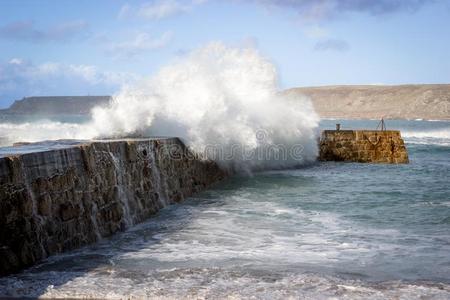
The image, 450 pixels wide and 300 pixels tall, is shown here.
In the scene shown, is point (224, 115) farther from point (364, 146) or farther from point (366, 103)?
point (366, 103)

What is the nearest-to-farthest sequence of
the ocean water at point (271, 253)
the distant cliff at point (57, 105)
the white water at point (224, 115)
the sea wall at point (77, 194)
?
1. the ocean water at point (271, 253)
2. the sea wall at point (77, 194)
3. the white water at point (224, 115)
4. the distant cliff at point (57, 105)

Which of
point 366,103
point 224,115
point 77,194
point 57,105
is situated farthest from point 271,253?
point 57,105

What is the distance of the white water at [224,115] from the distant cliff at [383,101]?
96339 mm

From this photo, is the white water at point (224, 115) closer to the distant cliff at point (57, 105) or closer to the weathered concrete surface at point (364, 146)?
the weathered concrete surface at point (364, 146)

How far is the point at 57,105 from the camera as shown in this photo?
531 ft

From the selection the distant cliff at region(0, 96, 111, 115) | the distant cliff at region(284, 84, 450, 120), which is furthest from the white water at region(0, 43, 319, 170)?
the distant cliff at region(0, 96, 111, 115)

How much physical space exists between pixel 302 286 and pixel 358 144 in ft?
50.0

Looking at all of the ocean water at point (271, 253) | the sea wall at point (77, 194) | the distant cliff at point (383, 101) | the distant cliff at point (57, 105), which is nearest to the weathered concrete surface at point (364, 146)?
the ocean water at point (271, 253)

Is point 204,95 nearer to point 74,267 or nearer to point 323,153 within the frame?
point 323,153

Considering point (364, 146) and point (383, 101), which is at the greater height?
point (383, 101)

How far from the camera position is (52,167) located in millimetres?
6809

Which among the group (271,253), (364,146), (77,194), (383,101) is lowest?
(271,253)

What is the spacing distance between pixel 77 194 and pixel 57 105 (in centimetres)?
16264

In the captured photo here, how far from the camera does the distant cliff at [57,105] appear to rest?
157 m
